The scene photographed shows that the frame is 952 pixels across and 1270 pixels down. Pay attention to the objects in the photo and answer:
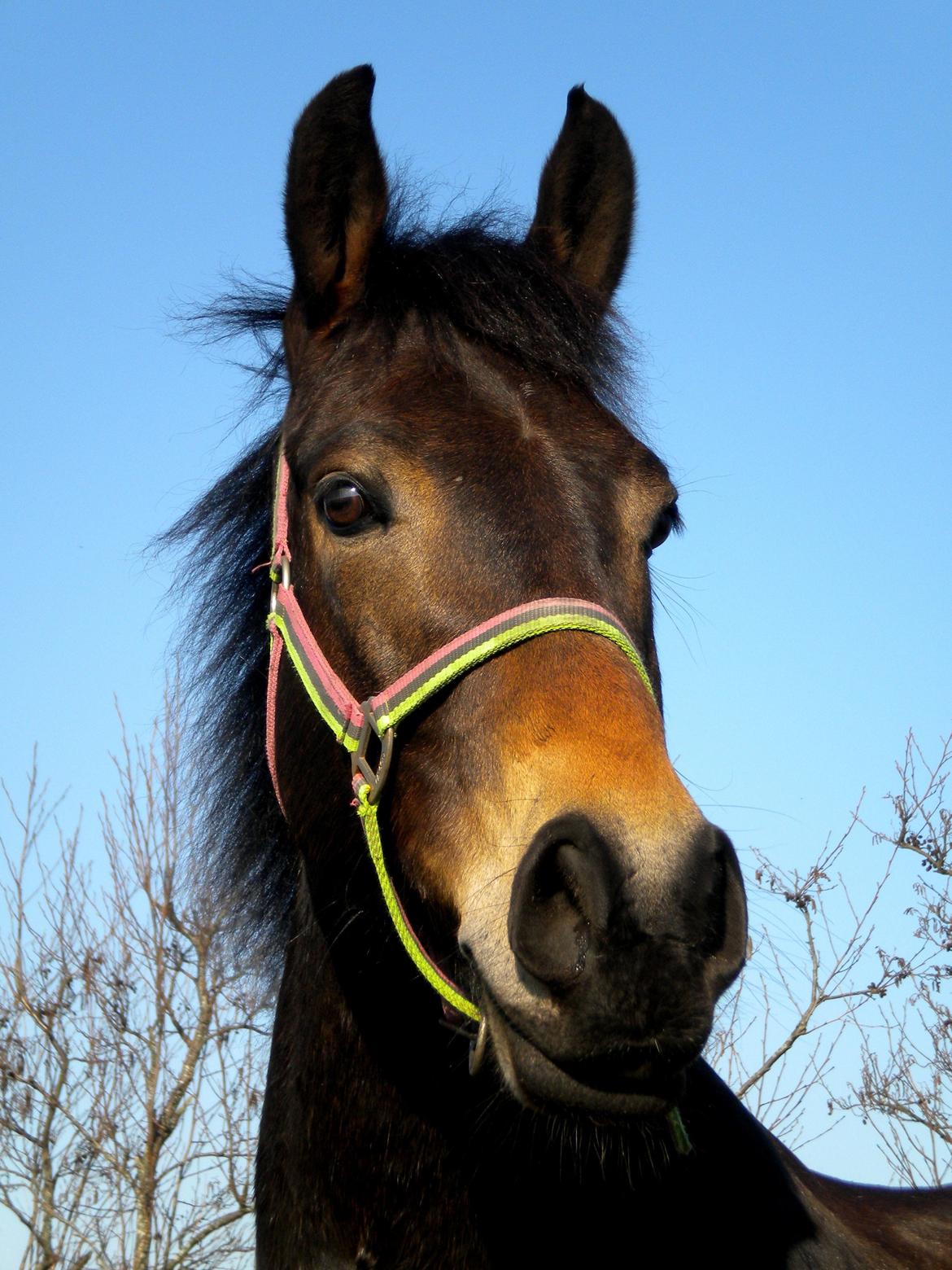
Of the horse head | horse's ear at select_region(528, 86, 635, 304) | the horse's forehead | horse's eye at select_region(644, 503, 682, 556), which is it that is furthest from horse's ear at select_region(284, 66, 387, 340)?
horse's eye at select_region(644, 503, 682, 556)

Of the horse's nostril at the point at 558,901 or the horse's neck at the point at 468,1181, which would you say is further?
the horse's neck at the point at 468,1181

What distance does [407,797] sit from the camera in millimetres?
2271

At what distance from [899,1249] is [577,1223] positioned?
1172 millimetres

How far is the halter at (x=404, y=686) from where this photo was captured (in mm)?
2146

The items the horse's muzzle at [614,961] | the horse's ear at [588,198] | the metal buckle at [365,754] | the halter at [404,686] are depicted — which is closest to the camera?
the horse's muzzle at [614,961]

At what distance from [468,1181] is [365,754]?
90 centimetres

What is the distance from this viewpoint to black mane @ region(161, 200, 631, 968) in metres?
2.80

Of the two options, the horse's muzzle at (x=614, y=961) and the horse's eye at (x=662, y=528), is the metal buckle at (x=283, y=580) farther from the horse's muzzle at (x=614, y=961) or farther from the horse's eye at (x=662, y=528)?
the horse's muzzle at (x=614, y=961)

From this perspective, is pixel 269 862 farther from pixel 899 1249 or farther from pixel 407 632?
pixel 899 1249

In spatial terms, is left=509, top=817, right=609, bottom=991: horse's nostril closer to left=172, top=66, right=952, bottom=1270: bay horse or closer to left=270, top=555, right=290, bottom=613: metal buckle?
left=172, top=66, right=952, bottom=1270: bay horse

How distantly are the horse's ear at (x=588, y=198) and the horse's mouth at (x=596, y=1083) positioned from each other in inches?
91.7

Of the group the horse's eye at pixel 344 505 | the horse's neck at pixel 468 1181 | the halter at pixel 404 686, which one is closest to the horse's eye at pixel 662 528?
the halter at pixel 404 686

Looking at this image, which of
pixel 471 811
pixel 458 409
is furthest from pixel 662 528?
pixel 471 811

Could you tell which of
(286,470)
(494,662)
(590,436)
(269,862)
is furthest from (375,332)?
(269,862)
